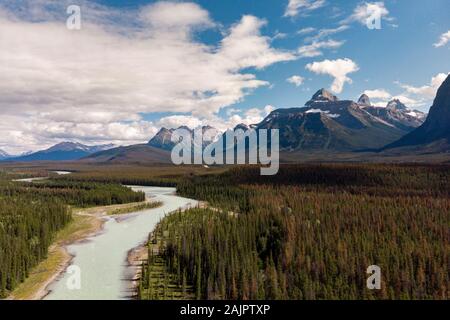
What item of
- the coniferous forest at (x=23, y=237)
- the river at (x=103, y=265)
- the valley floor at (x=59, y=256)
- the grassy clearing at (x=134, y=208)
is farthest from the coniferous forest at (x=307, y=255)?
the grassy clearing at (x=134, y=208)

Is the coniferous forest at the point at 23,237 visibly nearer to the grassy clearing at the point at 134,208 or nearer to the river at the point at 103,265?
the river at the point at 103,265

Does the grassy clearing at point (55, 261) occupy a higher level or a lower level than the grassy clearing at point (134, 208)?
lower

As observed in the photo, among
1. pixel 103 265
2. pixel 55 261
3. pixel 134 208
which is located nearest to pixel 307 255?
pixel 103 265

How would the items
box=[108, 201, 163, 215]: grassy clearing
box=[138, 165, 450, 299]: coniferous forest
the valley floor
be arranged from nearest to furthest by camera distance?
1. box=[138, 165, 450, 299]: coniferous forest
2. the valley floor
3. box=[108, 201, 163, 215]: grassy clearing

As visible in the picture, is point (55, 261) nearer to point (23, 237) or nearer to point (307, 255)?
point (23, 237)

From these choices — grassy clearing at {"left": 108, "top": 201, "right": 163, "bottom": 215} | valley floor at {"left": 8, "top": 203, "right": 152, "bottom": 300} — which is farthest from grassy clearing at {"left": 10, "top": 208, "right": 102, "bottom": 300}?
grassy clearing at {"left": 108, "top": 201, "right": 163, "bottom": 215}

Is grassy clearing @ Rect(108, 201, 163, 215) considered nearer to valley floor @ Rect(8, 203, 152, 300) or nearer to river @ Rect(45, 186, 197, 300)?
valley floor @ Rect(8, 203, 152, 300)

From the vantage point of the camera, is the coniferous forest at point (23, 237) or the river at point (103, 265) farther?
the coniferous forest at point (23, 237)
